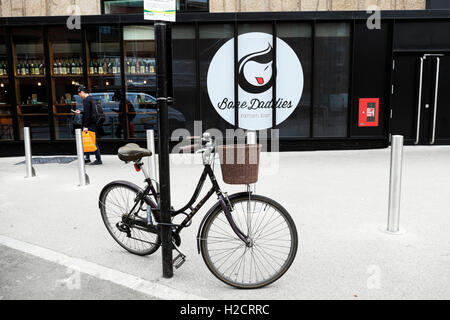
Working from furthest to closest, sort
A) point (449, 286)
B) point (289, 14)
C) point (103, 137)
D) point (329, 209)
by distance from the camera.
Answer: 1. point (103, 137)
2. point (289, 14)
3. point (329, 209)
4. point (449, 286)

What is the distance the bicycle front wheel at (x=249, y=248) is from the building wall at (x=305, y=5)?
7.96 m

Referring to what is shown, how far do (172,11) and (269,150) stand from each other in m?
7.76

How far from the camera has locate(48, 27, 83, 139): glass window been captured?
11375 mm

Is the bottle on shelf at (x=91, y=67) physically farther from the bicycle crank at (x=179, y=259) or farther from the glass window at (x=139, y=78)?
the bicycle crank at (x=179, y=259)

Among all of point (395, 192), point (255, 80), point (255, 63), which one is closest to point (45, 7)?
point (255, 63)

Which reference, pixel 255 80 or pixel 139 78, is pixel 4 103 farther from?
pixel 255 80

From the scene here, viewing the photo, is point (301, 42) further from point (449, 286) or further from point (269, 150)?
point (449, 286)

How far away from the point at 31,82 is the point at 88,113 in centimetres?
295

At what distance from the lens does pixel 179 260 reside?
4.00m

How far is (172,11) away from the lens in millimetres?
3828

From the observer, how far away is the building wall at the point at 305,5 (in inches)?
437

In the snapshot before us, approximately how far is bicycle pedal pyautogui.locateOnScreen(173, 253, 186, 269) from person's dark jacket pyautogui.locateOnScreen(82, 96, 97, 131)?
21.5ft

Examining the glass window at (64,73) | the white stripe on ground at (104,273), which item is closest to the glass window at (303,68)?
the glass window at (64,73)
